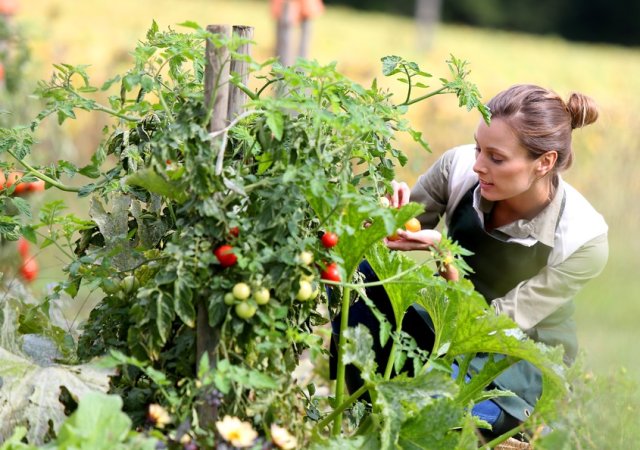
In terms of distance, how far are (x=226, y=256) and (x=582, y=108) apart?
1.34 meters

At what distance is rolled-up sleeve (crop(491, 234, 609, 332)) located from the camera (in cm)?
282

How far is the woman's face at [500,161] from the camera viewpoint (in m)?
2.74

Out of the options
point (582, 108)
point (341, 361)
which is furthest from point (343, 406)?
point (582, 108)

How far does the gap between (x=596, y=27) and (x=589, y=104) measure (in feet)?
82.6

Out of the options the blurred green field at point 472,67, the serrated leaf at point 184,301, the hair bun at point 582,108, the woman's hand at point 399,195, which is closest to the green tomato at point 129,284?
the serrated leaf at point 184,301

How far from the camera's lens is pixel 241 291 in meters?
1.88

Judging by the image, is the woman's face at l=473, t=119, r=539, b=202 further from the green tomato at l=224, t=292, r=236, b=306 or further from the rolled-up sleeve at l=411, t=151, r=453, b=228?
the green tomato at l=224, t=292, r=236, b=306

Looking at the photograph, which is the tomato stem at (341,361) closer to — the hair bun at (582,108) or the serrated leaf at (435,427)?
the serrated leaf at (435,427)

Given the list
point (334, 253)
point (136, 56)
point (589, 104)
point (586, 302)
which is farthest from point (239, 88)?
point (586, 302)

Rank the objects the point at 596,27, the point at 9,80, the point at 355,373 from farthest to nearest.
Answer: the point at 596,27 < the point at 9,80 < the point at 355,373

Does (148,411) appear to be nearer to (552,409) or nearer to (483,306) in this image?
(483,306)

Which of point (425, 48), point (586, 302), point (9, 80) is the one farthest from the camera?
point (425, 48)

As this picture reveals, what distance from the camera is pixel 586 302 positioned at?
5754 mm

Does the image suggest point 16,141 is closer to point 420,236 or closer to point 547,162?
point 420,236
